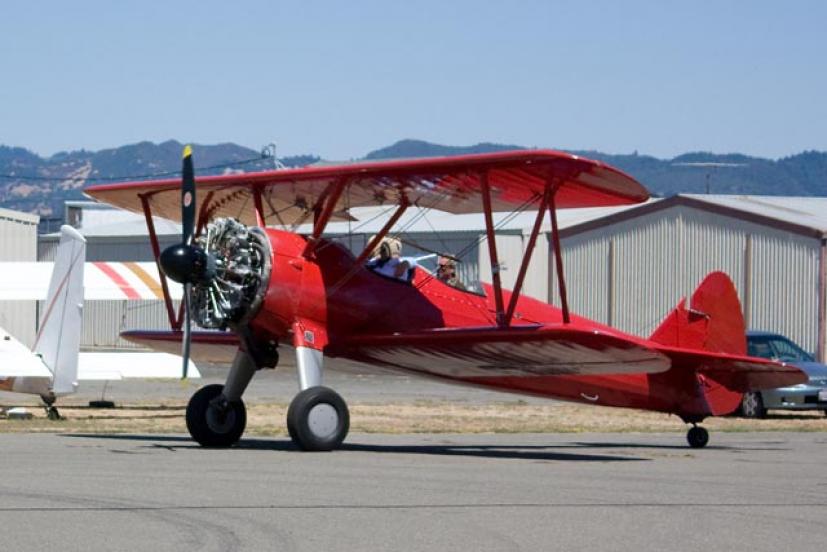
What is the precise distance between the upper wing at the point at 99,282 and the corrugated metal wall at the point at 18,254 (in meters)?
18.1

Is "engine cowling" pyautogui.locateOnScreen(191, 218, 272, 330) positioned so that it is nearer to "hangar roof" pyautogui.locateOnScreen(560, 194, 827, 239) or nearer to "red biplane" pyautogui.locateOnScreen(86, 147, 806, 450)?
"red biplane" pyautogui.locateOnScreen(86, 147, 806, 450)

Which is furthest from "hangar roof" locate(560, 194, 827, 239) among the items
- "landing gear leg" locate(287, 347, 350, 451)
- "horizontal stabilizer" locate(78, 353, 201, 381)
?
"landing gear leg" locate(287, 347, 350, 451)

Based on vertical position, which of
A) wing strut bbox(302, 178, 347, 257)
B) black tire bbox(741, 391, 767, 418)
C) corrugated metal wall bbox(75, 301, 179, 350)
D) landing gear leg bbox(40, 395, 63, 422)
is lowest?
corrugated metal wall bbox(75, 301, 179, 350)

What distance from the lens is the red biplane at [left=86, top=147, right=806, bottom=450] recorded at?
15.2m

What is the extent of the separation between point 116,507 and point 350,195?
8.51 m

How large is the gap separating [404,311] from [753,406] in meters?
12.1

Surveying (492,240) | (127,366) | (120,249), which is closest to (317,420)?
(492,240)

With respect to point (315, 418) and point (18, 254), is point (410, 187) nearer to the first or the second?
point (315, 418)

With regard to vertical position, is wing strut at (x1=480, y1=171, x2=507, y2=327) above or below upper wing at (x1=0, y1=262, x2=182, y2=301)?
above

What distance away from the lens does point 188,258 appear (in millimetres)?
14844

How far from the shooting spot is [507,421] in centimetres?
2325

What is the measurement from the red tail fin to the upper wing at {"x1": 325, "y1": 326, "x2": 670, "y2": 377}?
2.08 meters

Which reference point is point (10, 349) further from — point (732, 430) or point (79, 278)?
point (732, 430)

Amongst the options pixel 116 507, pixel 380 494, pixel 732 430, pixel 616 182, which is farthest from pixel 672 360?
pixel 116 507
